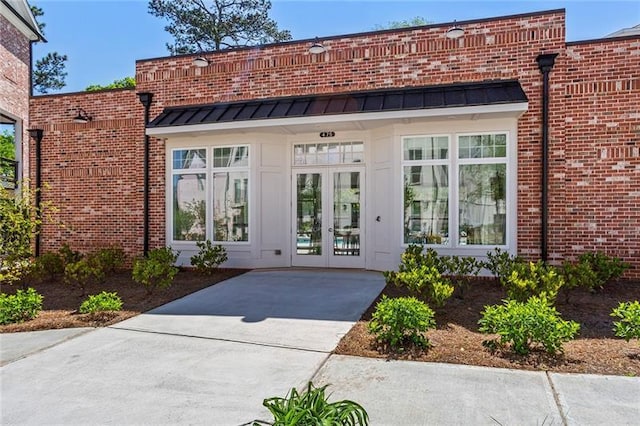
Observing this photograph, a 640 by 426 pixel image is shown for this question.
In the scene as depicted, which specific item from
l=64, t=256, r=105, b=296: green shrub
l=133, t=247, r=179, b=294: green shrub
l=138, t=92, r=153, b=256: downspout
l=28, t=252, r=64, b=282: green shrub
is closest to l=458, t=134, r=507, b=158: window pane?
l=133, t=247, r=179, b=294: green shrub

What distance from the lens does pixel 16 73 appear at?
1260 cm

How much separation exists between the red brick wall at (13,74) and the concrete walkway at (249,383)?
31.2 feet

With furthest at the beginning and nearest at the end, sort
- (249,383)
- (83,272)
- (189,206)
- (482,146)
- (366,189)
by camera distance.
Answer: (189,206)
(366,189)
(482,146)
(83,272)
(249,383)

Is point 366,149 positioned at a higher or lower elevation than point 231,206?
higher

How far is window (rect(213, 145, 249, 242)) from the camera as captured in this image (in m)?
9.66

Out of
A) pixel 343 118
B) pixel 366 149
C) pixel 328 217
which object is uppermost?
pixel 343 118

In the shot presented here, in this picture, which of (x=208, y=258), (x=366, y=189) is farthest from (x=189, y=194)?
(x=366, y=189)

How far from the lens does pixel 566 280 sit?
20.6 feet

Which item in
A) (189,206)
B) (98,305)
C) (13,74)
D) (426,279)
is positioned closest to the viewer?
(426,279)

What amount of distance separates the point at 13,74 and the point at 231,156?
7996mm

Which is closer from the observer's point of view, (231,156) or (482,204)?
(482,204)

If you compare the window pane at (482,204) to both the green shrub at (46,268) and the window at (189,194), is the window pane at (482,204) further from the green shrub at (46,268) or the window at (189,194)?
the green shrub at (46,268)

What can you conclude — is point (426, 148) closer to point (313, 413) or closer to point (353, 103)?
point (353, 103)

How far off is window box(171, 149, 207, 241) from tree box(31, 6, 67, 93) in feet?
79.6
